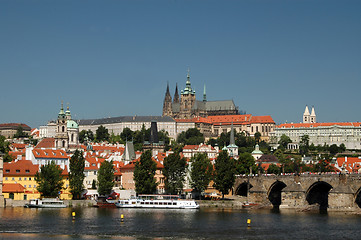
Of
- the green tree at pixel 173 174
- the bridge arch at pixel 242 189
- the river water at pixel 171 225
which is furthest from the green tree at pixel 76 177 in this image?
the bridge arch at pixel 242 189

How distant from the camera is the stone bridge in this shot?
7556cm

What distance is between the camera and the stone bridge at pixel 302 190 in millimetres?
75562

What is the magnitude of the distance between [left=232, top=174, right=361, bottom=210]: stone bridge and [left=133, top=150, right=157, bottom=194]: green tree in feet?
41.0

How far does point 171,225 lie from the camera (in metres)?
62.4

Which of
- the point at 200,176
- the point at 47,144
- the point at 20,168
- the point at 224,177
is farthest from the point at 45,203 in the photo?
the point at 47,144

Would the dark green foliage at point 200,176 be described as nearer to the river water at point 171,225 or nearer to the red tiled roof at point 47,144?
the river water at point 171,225

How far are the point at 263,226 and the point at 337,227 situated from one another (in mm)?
6226

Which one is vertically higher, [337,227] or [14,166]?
[14,166]

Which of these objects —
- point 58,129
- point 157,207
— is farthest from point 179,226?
point 58,129

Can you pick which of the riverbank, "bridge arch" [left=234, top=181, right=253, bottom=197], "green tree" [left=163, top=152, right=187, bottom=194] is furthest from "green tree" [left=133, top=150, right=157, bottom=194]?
"bridge arch" [left=234, top=181, right=253, bottom=197]

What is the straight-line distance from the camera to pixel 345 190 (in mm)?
75375

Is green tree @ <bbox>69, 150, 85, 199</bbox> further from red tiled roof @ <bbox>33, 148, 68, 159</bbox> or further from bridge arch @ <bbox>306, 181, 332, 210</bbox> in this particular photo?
bridge arch @ <bbox>306, 181, 332, 210</bbox>

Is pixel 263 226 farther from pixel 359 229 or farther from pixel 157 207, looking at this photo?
pixel 157 207

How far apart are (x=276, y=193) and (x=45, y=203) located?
1152 inches
